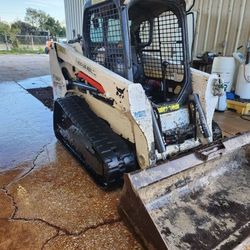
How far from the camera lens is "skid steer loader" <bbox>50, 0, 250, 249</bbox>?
4.85ft

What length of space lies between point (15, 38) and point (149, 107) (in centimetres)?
A: 1958

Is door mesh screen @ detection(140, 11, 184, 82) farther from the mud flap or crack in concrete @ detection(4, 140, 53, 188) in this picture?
crack in concrete @ detection(4, 140, 53, 188)

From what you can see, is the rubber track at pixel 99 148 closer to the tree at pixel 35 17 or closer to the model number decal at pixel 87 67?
the model number decal at pixel 87 67

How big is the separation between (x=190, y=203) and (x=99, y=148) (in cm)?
77

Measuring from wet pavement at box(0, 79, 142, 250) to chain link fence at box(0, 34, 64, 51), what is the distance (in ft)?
57.3

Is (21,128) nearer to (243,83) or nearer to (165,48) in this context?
(165,48)

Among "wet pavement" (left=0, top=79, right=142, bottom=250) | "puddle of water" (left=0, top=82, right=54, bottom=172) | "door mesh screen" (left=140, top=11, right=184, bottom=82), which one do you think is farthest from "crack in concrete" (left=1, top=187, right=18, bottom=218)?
"door mesh screen" (left=140, top=11, right=184, bottom=82)

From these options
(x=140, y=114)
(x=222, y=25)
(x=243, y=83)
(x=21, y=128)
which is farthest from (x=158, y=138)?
(x=222, y=25)

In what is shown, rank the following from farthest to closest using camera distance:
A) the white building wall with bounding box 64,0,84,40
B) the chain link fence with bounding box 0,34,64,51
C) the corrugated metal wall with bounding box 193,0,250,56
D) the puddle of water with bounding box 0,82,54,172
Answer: the chain link fence with bounding box 0,34,64,51, the white building wall with bounding box 64,0,84,40, the corrugated metal wall with bounding box 193,0,250,56, the puddle of water with bounding box 0,82,54,172

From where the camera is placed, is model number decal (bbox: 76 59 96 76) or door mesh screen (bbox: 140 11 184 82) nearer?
model number decal (bbox: 76 59 96 76)

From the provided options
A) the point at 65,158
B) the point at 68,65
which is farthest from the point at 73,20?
the point at 65,158

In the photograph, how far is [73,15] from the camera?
8086 millimetres

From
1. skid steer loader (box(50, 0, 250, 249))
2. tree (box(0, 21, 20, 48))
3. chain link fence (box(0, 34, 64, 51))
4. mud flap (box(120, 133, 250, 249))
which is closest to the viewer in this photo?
mud flap (box(120, 133, 250, 249))

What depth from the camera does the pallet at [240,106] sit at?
407cm
